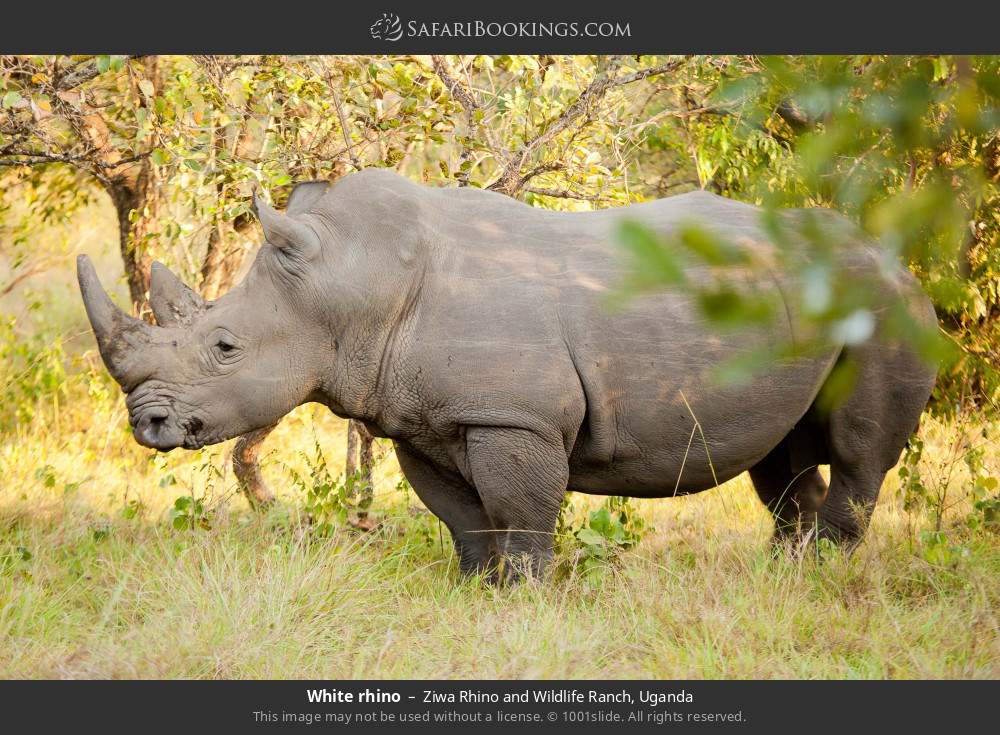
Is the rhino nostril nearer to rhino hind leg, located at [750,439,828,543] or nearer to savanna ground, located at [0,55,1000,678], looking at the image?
savanna ground, located at [0,55,1000,678]

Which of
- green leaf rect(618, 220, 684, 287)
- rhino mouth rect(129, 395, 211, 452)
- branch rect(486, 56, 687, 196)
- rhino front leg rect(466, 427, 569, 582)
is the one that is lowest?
rhino front leg rect(466, 427, 569, 582)

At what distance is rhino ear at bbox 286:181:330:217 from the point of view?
546 cm

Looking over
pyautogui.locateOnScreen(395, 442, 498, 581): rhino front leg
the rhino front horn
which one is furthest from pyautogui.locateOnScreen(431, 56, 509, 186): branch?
the rhino front horn

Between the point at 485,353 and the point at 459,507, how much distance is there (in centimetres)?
94

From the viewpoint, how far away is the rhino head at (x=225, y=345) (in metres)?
4.96

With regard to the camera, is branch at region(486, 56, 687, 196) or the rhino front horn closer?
the rhino front horn

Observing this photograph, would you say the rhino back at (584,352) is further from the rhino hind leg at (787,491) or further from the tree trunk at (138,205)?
the tree trunk at (138,205)

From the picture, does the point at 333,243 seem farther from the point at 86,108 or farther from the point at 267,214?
the point at 86,108

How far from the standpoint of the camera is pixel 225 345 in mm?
5043

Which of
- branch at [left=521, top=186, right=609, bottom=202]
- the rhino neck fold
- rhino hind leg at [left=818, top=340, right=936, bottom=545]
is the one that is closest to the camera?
the rhino neck fold

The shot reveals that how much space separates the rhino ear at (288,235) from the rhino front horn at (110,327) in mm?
652

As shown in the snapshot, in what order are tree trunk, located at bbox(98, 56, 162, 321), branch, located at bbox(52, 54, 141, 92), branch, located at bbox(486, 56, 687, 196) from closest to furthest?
1. branch, located at bbox(486, 56, 687, 196)
2. branch, located at bbox(52, 54, 141, 92)
3. tree trunk, located at bbox(98, 56, 162, 321)

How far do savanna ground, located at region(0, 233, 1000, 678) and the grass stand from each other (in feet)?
0.04

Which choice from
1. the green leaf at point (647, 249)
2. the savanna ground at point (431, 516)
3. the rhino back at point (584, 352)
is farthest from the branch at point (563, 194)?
the green leaf at point (647, 249)
